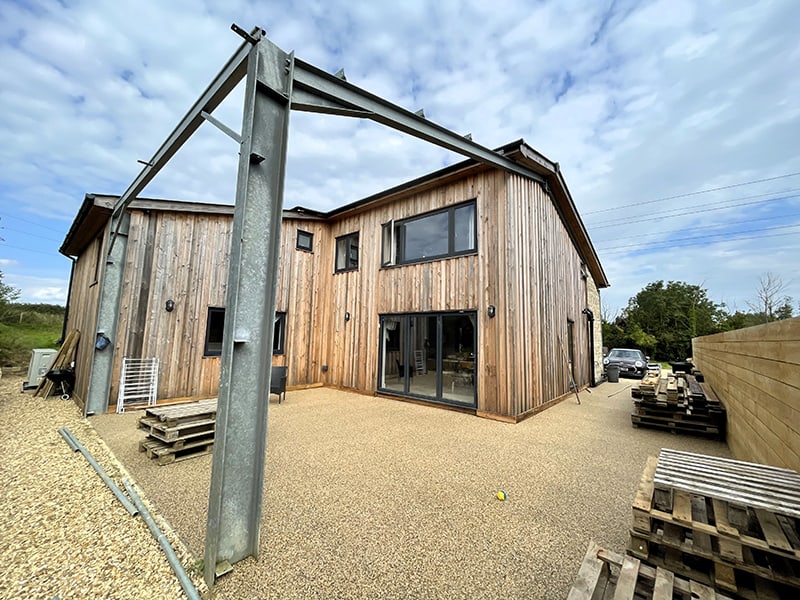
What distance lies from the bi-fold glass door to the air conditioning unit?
895cm

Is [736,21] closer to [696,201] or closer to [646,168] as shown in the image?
[646,168]

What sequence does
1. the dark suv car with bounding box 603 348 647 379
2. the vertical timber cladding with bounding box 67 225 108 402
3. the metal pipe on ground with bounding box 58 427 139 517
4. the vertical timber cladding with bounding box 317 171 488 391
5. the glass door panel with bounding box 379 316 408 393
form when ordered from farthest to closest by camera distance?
the dark suv car with bounding box 603 348 647 379 → the glass door panel with bounding box 379 316 408 393 → the vertical timber cladding with bounding box 317 171 488 391 → the vertical timber cladding with bounding box 67 225 108 402 → the metal pipe on ground with bounding box 58 427 139 517

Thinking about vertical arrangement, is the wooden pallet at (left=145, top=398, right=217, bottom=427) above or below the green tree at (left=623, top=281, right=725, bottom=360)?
below

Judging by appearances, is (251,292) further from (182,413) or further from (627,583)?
(182,413)

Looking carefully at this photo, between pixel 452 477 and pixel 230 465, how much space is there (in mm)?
2336

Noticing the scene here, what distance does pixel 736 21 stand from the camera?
21.6 ft

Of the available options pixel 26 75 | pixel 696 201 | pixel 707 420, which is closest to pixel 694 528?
pixel 707 420

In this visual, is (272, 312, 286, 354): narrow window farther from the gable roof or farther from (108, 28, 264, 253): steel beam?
(108, 28, 264, 253): steel beam

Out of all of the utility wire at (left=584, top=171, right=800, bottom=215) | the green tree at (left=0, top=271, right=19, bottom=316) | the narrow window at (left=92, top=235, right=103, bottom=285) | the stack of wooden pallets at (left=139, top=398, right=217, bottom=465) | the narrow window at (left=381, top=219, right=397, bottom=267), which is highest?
the utility wire at (left=584, top=171, right=800, bottom=215)

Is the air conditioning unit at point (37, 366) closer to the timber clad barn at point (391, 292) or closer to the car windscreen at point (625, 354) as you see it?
the timber clad barn at point (391, 292)

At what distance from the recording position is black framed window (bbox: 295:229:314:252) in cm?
895

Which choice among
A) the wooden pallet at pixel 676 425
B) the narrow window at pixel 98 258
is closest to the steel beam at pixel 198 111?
the narrow window at pixel 98 258

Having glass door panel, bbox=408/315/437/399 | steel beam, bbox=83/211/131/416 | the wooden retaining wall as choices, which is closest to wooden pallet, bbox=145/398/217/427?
steel beam, bbox=83/211/131/416

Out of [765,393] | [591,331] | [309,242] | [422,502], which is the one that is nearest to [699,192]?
[591,331]
